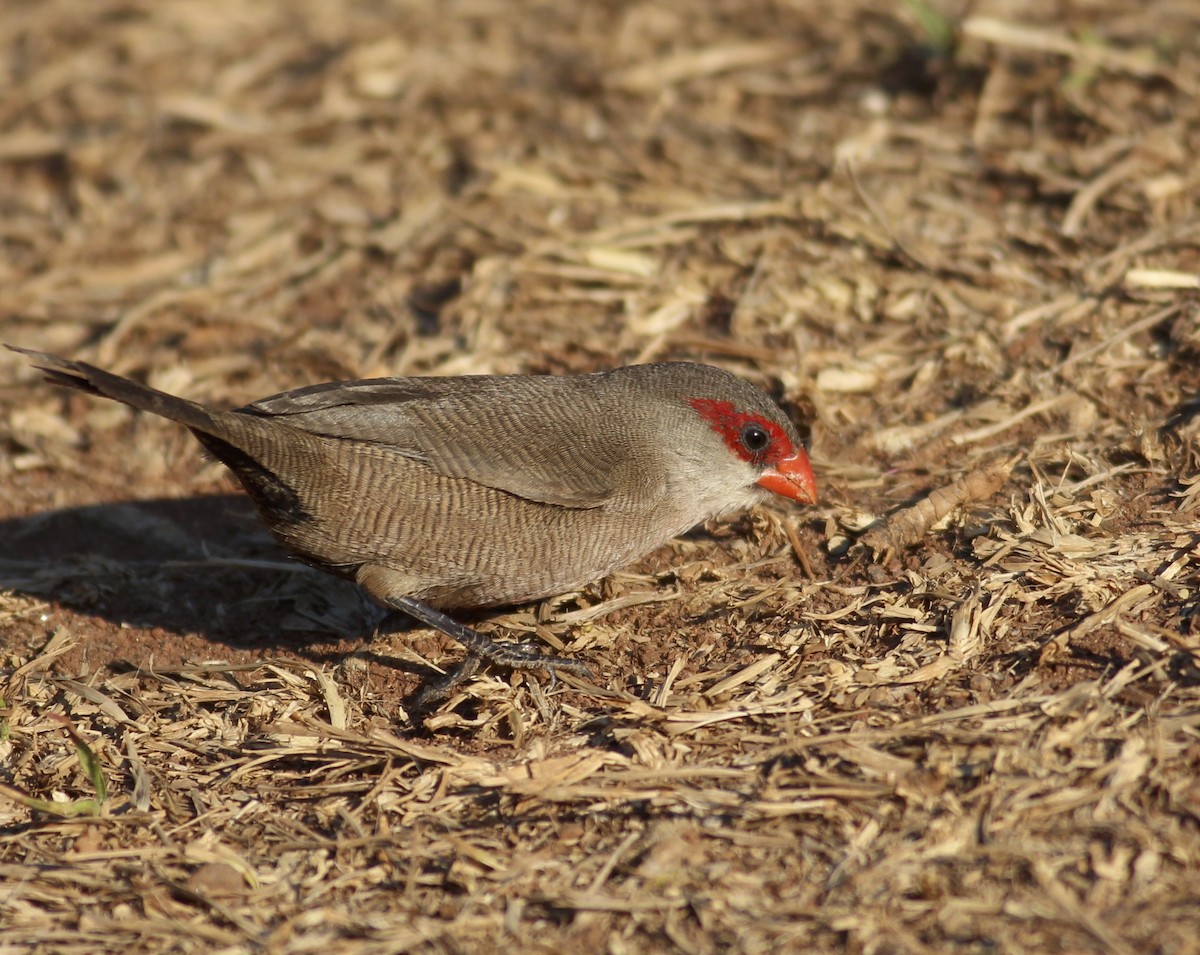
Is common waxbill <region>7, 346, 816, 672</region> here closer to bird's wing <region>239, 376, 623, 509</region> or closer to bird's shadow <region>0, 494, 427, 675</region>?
bird's wing <region>239, 376, 623, 509</region>

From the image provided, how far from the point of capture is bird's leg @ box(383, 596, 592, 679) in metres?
4.56

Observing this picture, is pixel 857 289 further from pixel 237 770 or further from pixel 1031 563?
pixel 237 770

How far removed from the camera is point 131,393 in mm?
4148

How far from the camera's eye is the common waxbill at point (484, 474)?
179 inches

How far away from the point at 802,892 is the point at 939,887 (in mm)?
352

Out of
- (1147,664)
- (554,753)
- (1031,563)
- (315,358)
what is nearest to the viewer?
(1147,664)

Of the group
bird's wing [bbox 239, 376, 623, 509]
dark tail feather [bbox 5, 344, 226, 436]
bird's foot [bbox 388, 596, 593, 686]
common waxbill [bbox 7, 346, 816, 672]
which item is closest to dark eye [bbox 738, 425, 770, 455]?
common waxbill [bbox 7, 346, 816, 672]

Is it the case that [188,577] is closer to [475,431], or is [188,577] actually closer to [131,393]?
[131,393]

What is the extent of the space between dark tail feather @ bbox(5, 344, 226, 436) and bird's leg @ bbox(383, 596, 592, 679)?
0.93m

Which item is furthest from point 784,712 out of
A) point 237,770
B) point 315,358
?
point 315,358

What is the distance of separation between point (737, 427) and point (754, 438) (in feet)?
0.26

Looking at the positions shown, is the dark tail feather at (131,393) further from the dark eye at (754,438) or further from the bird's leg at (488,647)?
the dark eye at (754,438)

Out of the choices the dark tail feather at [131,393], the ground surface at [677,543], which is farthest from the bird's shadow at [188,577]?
the dark tail feather at [131,393]

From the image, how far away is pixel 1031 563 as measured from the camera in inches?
173
